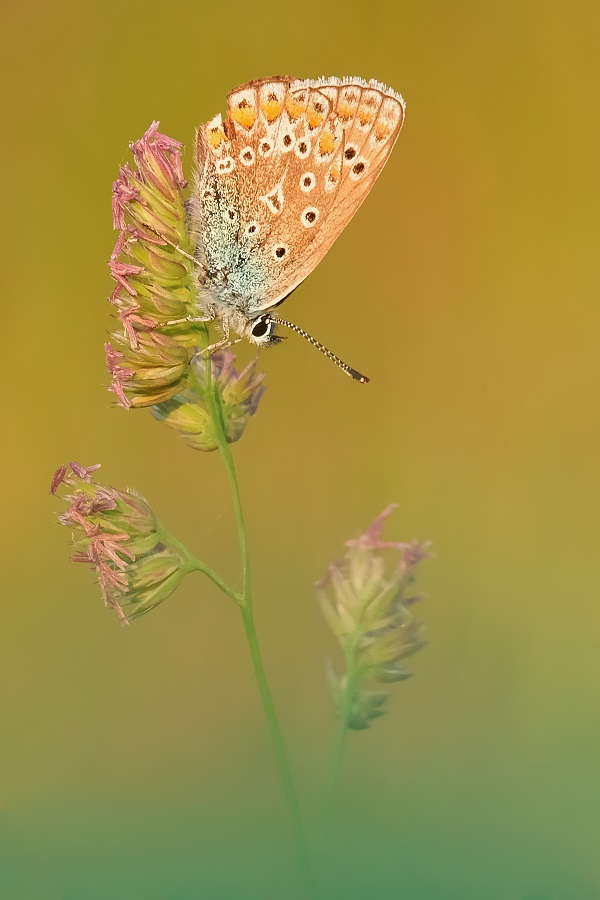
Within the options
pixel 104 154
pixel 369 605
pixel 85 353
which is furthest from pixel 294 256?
pixel 104 154

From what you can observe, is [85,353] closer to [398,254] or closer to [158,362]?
[398,254]

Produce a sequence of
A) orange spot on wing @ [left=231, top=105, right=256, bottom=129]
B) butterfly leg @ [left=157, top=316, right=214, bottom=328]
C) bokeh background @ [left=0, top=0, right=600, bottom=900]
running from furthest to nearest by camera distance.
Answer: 1. orange spot on wing @ [left=231, top=105, right=256, bottom=129]
2. butterfly leg @ [left=157, top=316, right=214, bottom=328]
3. bokeh background @ [left=0, top=0, right=600, bottom=900]

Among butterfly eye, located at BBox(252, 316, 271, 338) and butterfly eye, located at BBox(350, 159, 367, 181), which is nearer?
butterfly eye, located at BBox(350, 159, 367, 181)

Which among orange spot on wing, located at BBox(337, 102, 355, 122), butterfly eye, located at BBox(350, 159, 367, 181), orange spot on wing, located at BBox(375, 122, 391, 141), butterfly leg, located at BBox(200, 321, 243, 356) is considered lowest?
butterfly leg, located at BBox(200, 321, 243, 356)

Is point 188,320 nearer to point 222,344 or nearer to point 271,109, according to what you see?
point 222,344

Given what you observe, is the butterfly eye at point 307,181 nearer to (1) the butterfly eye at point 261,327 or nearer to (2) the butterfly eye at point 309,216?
(2) the butterfly eye at point 309,216

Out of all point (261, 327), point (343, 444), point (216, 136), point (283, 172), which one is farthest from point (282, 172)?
point (343, 444)

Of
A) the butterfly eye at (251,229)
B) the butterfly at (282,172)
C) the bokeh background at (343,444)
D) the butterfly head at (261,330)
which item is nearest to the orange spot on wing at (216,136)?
the butterfly at (282,172)

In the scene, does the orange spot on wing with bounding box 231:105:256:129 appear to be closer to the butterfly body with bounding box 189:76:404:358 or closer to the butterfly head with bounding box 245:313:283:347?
the butterfly body with bounding box 189:76:404:358

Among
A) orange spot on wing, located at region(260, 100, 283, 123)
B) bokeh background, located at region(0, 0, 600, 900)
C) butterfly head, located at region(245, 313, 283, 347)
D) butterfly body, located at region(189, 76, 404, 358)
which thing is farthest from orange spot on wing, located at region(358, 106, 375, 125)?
bokeh background, located at region(0, 0, 600, 900)
